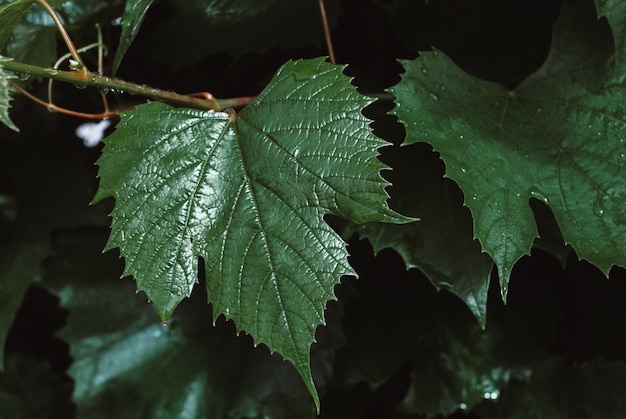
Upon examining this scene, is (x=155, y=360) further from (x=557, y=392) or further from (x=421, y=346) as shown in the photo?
(x=557, y=392)

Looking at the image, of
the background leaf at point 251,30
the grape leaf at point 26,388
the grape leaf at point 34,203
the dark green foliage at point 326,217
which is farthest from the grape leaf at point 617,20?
the grape leaf at point 26,388

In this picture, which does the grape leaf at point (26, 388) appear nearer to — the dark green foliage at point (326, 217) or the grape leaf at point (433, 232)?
the dark green foliage at point (326, 217)

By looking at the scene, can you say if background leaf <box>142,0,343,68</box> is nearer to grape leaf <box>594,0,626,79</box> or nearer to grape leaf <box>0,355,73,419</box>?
grape leaf <box>594,0,626,79</box>

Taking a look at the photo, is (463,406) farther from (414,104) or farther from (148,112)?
(148,112)

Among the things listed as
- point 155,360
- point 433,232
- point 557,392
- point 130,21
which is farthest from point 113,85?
point 557,392

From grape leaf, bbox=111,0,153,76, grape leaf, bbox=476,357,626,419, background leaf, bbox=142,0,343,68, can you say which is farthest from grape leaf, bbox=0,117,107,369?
grape leaf, bbox=476,357,626,419

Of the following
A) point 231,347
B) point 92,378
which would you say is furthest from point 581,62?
point 92,378

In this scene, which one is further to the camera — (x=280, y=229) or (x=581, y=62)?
(x=581, y=62)
